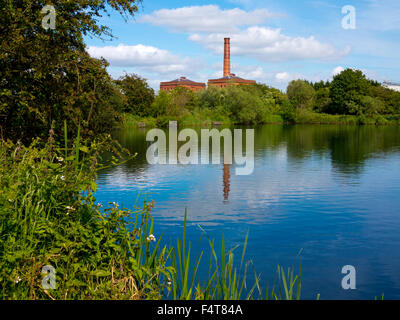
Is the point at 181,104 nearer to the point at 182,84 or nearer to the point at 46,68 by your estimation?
the point at 46,68

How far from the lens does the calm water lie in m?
9.70

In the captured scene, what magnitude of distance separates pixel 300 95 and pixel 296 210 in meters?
94.9

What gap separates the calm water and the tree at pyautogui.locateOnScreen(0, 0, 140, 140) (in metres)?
3.53

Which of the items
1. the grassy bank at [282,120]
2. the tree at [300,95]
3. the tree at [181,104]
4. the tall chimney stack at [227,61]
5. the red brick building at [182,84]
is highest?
the tall chimney stack at [227,61]

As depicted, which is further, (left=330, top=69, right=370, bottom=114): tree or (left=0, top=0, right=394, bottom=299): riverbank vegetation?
(left=330, top=69, right=370, bottom=114): tree

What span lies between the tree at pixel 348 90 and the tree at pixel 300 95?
8379 millimetres

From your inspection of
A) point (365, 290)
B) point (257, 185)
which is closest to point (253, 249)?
point (365, 290)

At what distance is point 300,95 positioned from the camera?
105562mm

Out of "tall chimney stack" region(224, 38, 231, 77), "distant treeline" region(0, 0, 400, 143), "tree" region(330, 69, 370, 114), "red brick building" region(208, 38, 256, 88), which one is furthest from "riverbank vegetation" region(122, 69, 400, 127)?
"distant treeline" region(0, 0, 400, 143)

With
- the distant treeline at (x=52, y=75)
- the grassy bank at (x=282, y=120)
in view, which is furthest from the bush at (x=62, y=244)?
the grassy bank at (x=282, y=120)

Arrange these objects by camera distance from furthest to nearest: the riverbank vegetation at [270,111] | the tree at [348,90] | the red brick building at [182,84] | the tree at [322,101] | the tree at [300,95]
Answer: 1. the red brick building at [182,84]
2. the tree at [300,95]
3. the tree at [322,101]
4. the tree at [348,90]
5. the riverbank vegetation at [270,111]

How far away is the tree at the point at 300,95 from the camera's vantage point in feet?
338

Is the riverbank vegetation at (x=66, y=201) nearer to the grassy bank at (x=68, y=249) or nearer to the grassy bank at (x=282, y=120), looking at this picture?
the grassy bank at (x=68, y=249)

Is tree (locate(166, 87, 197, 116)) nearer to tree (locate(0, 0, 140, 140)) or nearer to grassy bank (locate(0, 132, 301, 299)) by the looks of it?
tree (locate(0, 0, 140, 140))
